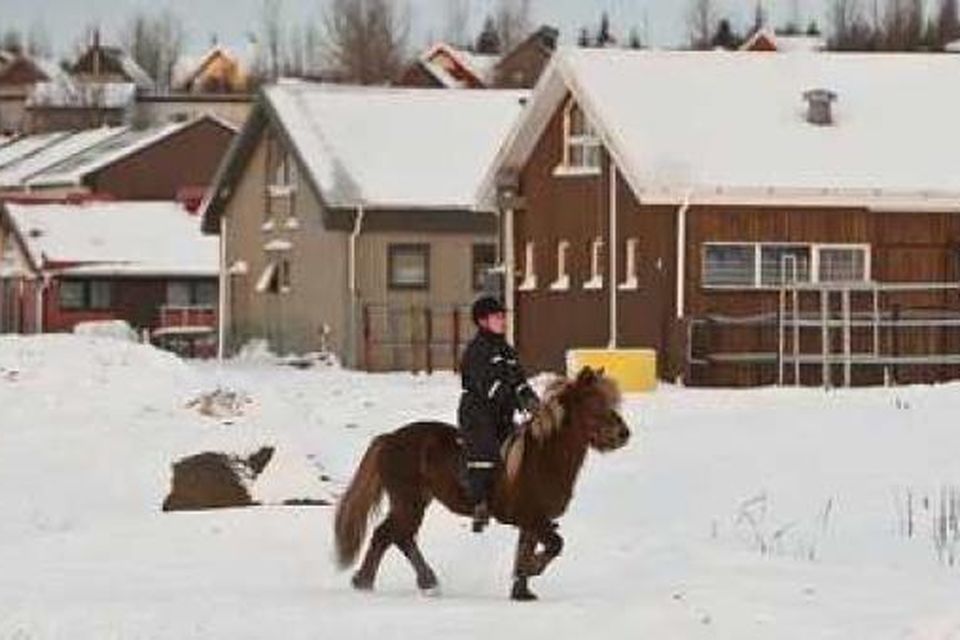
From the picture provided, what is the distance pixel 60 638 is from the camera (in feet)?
41.2

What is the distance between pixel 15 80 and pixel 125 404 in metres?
133

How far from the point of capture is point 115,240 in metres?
77.2

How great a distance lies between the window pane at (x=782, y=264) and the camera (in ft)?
139

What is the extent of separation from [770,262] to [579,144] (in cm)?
539

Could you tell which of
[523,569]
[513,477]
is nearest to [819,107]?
[513,477]

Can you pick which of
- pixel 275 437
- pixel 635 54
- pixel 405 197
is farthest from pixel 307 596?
pixel 405 197

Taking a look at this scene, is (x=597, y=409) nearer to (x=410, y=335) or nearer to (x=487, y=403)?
(x=487, y=403)

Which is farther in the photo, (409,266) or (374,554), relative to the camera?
(409,266)

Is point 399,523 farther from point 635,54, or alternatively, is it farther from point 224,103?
point 224,103

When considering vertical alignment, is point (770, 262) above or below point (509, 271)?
above

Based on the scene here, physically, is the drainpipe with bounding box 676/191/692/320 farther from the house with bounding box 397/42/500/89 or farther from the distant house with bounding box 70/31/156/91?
the distant house with bounding box 70/31/156/91

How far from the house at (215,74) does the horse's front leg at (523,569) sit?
152437mm

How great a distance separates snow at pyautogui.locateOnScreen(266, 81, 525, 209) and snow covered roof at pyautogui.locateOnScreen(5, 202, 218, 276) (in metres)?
14.7

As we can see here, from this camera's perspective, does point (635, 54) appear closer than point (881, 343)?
No
